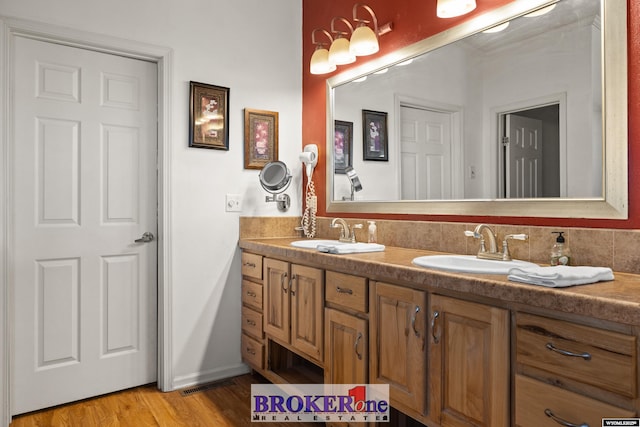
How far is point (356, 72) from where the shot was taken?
2.65 meters

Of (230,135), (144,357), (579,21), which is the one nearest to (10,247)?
(144,357)

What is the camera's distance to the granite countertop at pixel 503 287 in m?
1.04

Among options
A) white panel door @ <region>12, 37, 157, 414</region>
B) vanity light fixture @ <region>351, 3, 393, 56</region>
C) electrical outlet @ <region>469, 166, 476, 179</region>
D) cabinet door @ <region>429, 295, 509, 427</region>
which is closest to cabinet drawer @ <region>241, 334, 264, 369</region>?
white panel door @ <region>12, 37, 157, 414</region>

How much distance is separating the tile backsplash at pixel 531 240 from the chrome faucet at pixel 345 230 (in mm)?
41

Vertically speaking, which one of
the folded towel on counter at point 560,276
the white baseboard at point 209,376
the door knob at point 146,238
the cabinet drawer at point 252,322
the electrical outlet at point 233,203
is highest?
the electrical outlet at point 233,203

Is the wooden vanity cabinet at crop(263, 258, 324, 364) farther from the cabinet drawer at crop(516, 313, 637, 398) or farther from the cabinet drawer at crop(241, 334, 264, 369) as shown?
the cabinet drawer at crop(516, 313, 637, 398)

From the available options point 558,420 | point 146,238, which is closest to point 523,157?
point 558,420

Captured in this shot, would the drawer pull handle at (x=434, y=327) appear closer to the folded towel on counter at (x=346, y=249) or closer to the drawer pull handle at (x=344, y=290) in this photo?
the drawer pull handle at (x=344, y=290)

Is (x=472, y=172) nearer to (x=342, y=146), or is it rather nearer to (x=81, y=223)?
(x=342, y=146)

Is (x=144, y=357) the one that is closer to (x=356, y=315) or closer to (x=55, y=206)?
(x=55, y=206)

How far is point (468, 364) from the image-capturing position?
138 centimetres

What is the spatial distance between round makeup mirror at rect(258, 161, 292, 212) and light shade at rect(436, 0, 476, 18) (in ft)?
4.48

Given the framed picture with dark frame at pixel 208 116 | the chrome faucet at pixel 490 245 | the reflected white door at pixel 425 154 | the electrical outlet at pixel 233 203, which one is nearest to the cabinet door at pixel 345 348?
the chrome faucet at pixel 490 245

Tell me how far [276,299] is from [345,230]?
574 mm
